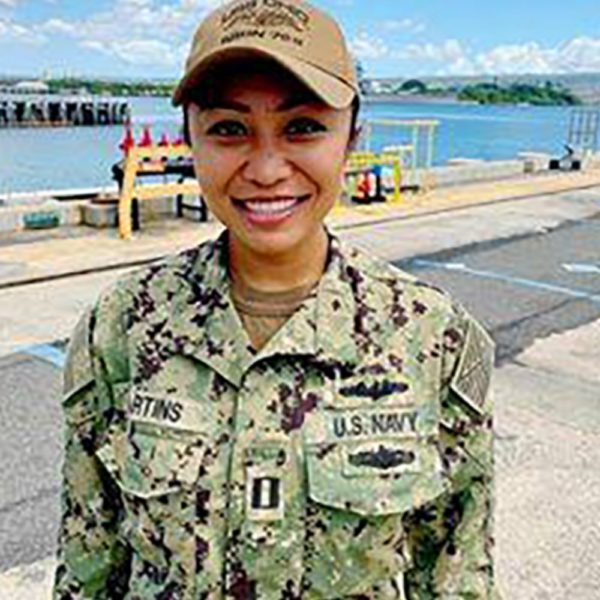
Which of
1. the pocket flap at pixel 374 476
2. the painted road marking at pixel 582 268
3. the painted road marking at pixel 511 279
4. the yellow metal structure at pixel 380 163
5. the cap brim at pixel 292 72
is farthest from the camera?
the yellow metal structure at pixel 380 163

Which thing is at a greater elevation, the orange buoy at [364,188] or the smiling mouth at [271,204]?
the smiling mouth at [271,204]

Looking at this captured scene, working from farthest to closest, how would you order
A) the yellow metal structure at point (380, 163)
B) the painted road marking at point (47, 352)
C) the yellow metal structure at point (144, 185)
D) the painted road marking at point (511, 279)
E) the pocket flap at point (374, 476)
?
the yellow metal structure at point (380, 163)
the yellow metal structure at point (144, 185)
the painted road marking at point (511, 279)
the painted road marking at point (47, 352)
the pocket flap at point (374, 476)

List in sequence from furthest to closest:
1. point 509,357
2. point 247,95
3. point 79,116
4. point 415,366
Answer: point 79,116 < point 509,357 < point 415,366 < point 247,95

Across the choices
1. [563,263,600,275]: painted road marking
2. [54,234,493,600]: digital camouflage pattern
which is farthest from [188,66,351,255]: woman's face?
[563,263,600,275]: painted road marking

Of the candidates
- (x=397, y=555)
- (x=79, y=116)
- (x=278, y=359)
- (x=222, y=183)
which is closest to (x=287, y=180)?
(x=222, y=183)

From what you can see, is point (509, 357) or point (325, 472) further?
point (509, 357)

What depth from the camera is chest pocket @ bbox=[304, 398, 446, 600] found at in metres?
1.26

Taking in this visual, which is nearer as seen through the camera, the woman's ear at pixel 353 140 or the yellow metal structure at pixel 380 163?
the woman's ear at pixel 353 140

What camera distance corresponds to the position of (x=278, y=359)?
127cm

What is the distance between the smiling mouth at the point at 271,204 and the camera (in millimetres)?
1255

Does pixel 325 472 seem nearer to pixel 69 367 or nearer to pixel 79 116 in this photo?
pixel 69 367

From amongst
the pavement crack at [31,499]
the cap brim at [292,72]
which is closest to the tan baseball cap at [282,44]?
the cap brim at [292,72]

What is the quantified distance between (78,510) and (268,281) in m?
0.48

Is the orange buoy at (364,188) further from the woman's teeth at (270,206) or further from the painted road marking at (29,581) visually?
the woman's teeth at (270,206)
